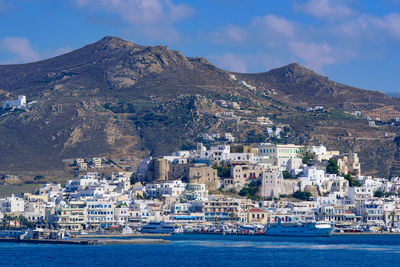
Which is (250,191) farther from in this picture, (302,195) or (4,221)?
(4,221)

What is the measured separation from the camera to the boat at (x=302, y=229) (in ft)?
424

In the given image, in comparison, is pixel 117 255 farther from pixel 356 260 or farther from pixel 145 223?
pixel 145 223

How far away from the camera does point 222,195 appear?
145 m

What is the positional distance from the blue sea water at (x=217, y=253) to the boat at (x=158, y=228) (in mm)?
6892

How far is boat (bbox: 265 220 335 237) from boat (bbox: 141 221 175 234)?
12256mm

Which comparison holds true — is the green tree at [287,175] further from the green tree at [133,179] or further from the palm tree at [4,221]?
the palm tree at [4,221]

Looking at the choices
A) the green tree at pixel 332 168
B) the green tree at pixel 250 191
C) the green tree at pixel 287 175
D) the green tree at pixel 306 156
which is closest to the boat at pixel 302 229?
the green tree at pixel 250 191

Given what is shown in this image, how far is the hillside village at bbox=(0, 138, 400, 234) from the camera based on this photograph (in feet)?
444

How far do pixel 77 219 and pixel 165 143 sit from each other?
67441mm

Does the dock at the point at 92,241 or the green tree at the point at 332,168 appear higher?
the green tree at the point at 332,168

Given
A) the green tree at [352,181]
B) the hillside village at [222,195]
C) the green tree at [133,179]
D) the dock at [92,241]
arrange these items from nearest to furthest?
the dock at [92,241] → the hillside village at [222,195] → the green tree at [352,181] → the green tree at [133,179]

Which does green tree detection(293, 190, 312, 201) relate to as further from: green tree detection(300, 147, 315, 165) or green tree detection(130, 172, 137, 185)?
green tree detection(130, 172, 137, 185)

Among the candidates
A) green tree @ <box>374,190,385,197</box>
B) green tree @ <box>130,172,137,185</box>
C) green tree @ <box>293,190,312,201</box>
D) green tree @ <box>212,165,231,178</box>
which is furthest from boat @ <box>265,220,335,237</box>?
green tree @ <box>130,172,137,185</box>

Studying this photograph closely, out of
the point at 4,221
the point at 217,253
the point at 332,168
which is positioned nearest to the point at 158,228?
the point at 4,221
